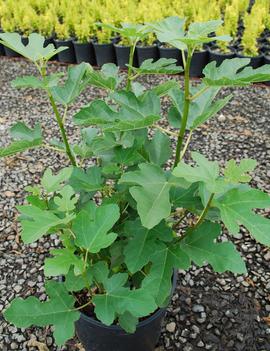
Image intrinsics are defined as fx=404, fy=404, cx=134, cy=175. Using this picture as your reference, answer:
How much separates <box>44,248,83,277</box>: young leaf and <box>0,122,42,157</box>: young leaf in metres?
0.38

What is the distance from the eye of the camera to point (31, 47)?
1297 mm

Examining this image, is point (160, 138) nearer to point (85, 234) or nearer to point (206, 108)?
point (206, 108)

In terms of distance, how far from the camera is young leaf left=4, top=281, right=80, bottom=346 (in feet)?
3.97

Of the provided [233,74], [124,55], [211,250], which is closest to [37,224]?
[211,250]

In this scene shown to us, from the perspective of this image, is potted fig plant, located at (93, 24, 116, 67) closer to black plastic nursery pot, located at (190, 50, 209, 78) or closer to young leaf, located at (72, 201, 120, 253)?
black plastic nursery pot, located at (190, 50, 209, 78)

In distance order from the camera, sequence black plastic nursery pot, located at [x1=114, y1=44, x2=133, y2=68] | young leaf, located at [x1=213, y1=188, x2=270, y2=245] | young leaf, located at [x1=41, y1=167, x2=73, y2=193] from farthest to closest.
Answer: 1. black plastic nursery pot, located at [x1=114, y1=44, x2=133, y2=68]
2. young leaf, located at [x1=41, y1=167, x2=73, y2=193]
3. young leaf, located at [x1=213, y1=188, x2=270, y2=245]

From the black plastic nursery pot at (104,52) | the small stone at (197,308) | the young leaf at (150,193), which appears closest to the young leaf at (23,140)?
the young leaf at (150,193)

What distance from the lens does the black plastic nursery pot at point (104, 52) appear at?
15.6ft

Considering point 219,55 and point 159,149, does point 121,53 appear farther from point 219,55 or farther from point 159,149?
point 159,149

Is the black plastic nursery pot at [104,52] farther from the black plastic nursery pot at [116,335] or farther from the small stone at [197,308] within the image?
the black plastic nursery pot at [116,335]

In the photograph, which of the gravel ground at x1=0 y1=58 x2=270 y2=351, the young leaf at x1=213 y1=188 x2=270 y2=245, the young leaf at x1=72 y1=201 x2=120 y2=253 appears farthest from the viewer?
the gravel ground at x1=0 y1=58 x2=270 y2=351

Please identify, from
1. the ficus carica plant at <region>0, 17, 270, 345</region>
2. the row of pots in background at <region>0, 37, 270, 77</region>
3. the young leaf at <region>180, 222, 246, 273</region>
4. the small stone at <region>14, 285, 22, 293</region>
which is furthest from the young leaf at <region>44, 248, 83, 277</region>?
the row of pots in background at <region>0, 37, 270, 77</region>

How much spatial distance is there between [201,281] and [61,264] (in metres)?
1.32

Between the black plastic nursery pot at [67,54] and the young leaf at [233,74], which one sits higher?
the young leaf at [233,74]
